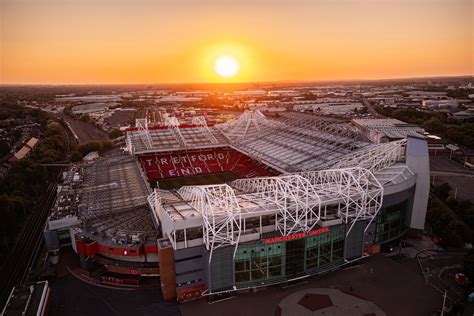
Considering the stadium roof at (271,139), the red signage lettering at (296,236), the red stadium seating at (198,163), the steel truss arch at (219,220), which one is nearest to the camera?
the steel truss arch at (219,220)

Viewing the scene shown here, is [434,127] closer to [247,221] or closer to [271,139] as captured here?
[271,139]

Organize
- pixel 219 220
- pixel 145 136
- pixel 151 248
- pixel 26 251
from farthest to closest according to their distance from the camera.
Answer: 1. pixel 145 136
2. pixel 26 251
3. pixel 151 248
4. pixel 219 220

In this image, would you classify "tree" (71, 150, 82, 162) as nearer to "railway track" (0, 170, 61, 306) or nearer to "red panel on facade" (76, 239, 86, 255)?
"railway track" (0, 170, 61, 306)

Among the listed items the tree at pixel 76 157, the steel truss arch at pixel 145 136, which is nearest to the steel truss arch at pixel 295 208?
the steel truss arch at pixel 145 136

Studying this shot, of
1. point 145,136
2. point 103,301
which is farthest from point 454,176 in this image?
point 145,136

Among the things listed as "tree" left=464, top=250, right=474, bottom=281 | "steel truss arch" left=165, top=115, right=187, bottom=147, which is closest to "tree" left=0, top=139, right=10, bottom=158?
"steel truss arch" left=165, top=115, right=187, bottom=147

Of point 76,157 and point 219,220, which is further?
point 76,157

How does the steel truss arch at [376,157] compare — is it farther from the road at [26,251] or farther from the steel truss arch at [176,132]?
the road at [26,251]
